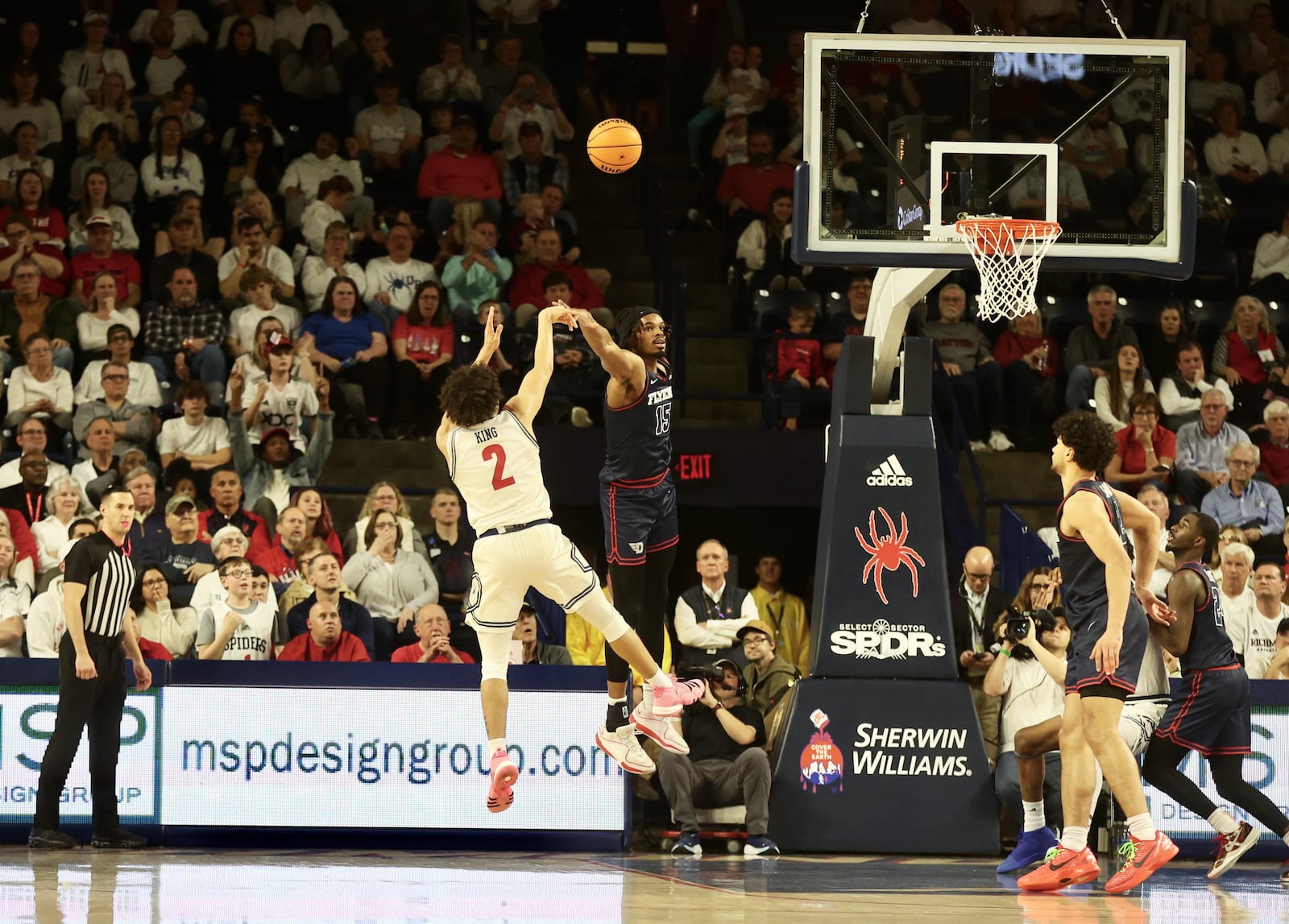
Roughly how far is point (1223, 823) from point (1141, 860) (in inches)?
51.0

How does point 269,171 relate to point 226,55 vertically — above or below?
below

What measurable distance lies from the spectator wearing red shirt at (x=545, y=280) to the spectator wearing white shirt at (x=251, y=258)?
202 centimetres

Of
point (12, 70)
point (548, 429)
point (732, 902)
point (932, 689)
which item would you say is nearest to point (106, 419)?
point (548, 429)

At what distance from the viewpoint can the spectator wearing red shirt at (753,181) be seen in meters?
17.9

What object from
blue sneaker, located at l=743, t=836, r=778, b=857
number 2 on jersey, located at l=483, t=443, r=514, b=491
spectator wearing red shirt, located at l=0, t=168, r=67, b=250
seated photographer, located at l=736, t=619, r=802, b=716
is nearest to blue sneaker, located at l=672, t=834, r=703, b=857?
blue sneaker, located at l=743, t=836, r=778, b=857

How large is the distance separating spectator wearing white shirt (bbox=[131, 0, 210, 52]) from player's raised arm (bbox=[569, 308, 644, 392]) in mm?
10629

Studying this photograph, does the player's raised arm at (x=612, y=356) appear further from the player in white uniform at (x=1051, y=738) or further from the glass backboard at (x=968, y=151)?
the player in white uniform at (x=1051, y=738)

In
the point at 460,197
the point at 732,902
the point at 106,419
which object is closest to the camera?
the point at 732,902

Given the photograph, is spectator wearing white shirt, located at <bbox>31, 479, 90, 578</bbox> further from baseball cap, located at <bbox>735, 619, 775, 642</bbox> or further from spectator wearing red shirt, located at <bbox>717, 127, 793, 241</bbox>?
spectator wearing red shirt, located at <bbox>717, 127, 793, 241</bbox>

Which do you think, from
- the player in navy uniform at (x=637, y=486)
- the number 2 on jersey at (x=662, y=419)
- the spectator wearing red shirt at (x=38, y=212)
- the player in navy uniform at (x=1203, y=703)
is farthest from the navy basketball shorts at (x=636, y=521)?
the spectator wearing red shirt at (x=38, y=212)

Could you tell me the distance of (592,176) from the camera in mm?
19828

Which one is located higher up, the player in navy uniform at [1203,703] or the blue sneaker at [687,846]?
the player in navy uniform at [1203,703]

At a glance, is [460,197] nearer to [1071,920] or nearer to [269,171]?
[269,171]

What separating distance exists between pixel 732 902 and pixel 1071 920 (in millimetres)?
1585
